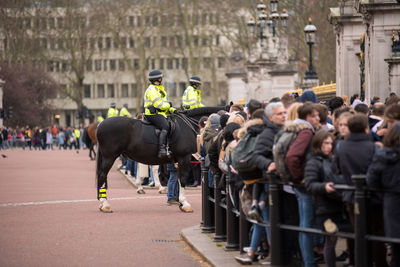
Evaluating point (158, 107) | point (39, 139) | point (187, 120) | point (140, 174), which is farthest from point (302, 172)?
point (39, 139)

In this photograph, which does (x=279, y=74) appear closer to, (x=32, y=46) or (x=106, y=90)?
(x=32, y=46)

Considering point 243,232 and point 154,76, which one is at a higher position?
point 154,76

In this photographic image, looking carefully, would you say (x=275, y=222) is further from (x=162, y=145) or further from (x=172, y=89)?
(x=172, y=89)

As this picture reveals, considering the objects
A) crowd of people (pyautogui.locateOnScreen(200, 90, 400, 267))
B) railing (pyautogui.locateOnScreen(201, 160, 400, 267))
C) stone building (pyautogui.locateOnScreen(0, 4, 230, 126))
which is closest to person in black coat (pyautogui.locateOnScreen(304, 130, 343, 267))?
crowd of people (pyautogui.locateOnScreen(200, 90, 400, 267))

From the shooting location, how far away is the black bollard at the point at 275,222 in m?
10.1

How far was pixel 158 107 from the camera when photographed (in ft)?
62.3

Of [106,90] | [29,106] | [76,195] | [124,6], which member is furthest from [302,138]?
[106,90]

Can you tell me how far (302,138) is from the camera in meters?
9.82

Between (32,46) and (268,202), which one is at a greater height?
(32,46)

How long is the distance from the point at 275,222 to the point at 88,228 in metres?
6.08

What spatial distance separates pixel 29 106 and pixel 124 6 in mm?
16243

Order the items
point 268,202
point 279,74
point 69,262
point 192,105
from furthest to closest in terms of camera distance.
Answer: point 279,74 → point 192,105 → point 69,262 → point 268,202

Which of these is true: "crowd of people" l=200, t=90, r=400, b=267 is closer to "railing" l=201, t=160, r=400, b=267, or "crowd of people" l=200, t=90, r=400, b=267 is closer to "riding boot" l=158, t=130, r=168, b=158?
"railing" l=201, t=160, r=400, b=267

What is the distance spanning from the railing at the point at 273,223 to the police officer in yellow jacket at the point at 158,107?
4.80 meters
